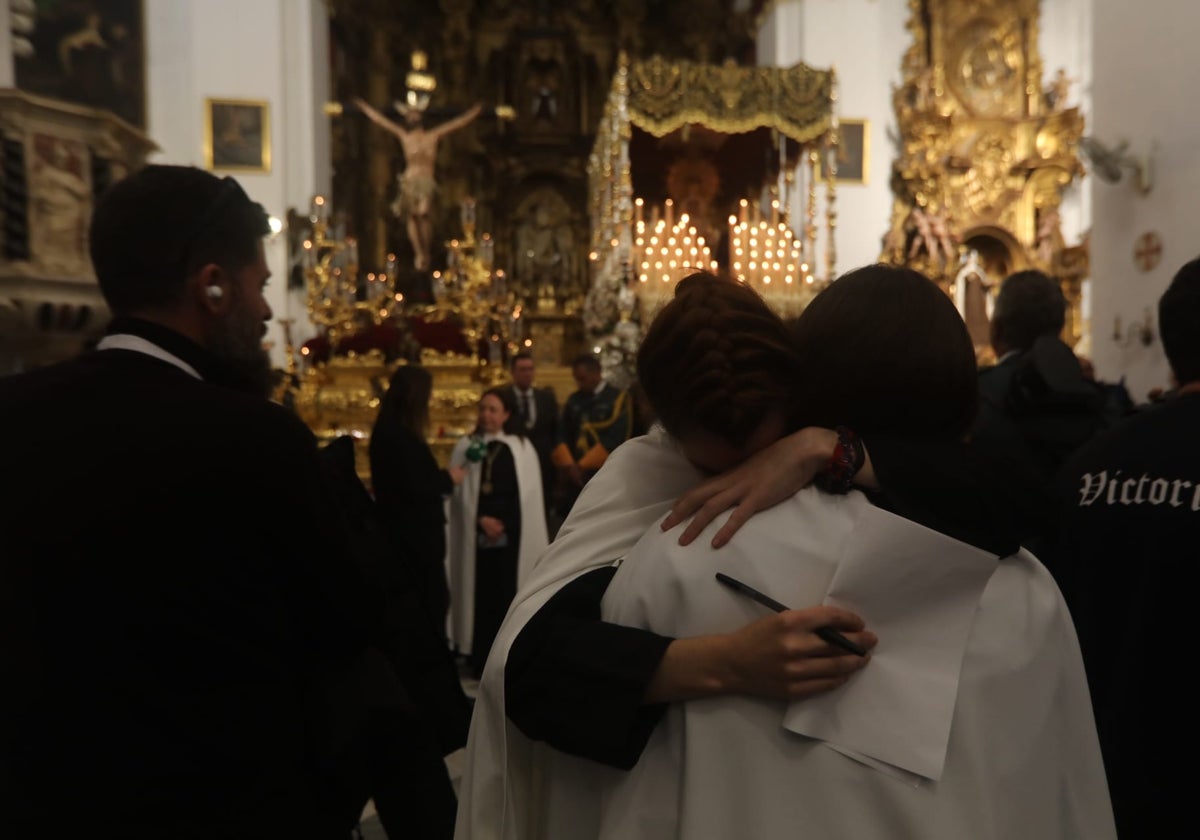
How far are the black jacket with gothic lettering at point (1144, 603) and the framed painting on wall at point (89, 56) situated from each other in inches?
491

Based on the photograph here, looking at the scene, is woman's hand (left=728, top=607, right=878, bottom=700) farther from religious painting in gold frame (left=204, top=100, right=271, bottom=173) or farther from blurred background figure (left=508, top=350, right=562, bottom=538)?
religious painting in gold frame (left=204, top=100, right=271, bottom=173)

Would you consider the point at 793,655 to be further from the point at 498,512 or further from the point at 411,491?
the point at 498,512

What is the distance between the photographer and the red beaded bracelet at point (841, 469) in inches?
54.4

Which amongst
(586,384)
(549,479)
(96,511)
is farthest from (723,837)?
(586,384)

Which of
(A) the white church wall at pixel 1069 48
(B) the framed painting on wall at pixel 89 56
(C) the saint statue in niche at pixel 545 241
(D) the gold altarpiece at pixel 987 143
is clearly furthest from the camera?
(C) the saint statue in niche at pixel 545 241

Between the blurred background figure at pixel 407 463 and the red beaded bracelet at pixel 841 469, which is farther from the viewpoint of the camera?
the blurred background figure at pixel 407 463

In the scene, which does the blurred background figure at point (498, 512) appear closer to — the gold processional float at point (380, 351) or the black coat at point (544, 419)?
the black coat at point (544, 419)

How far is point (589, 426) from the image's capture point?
6.49 metres

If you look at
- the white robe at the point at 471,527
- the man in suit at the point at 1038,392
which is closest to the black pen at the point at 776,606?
the man in suit at the point at 1038,392

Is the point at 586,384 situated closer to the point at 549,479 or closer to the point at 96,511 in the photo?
the point at 549,479

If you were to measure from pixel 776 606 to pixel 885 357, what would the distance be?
38 centimetres

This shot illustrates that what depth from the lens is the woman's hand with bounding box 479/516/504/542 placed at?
660 centimetres

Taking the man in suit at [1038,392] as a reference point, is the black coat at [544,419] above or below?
below

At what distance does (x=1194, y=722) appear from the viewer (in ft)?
6.78
